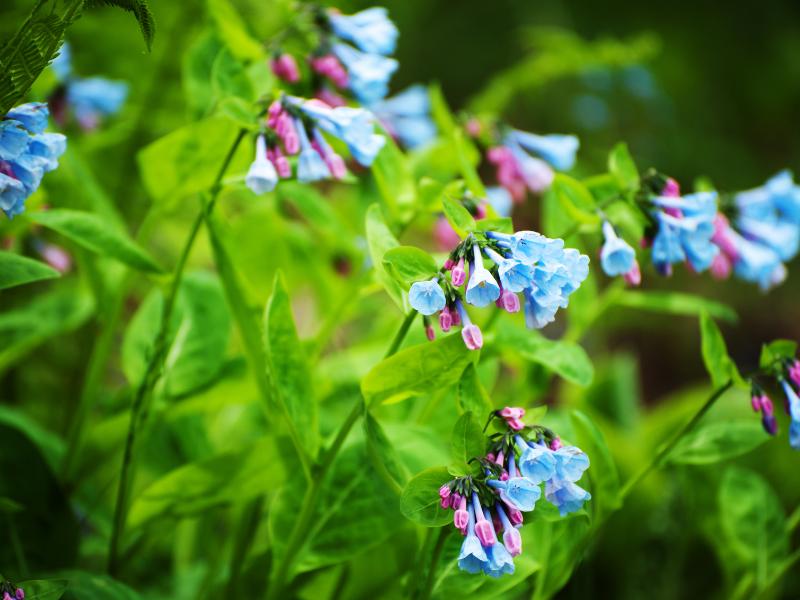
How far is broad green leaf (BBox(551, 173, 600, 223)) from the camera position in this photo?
0.84 metres

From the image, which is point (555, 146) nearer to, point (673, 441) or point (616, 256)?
point (616, 256)

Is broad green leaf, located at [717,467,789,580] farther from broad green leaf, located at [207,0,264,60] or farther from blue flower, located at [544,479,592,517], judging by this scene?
broad green leaf, located at [207,0,264,60]

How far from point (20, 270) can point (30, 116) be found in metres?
0.15

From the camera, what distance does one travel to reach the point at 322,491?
0.87 metres

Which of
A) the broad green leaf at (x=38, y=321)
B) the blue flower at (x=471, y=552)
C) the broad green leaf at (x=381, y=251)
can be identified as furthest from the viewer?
the broad green leaf at (x=38, y=321)

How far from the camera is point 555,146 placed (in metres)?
1.09

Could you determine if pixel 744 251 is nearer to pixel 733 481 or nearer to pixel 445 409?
pixel 733 481

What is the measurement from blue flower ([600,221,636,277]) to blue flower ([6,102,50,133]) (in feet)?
1.80

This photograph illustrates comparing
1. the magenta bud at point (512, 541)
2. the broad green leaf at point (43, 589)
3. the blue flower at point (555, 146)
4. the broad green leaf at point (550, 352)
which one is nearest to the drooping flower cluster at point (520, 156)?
the blue flower at point (555, 146)

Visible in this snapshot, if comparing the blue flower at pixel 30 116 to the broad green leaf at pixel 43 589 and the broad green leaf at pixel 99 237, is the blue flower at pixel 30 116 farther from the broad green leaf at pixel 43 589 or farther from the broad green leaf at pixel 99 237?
the broad green leaf at pixel 43 589

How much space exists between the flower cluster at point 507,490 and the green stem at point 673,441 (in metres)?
0.21

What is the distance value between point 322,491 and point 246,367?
0.23 m

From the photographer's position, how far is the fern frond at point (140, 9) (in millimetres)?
602

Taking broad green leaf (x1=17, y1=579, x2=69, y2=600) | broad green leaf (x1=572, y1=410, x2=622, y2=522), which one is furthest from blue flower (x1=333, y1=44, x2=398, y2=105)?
broad green leaf (x1=17, y1=579, x2=69, y2=600)
